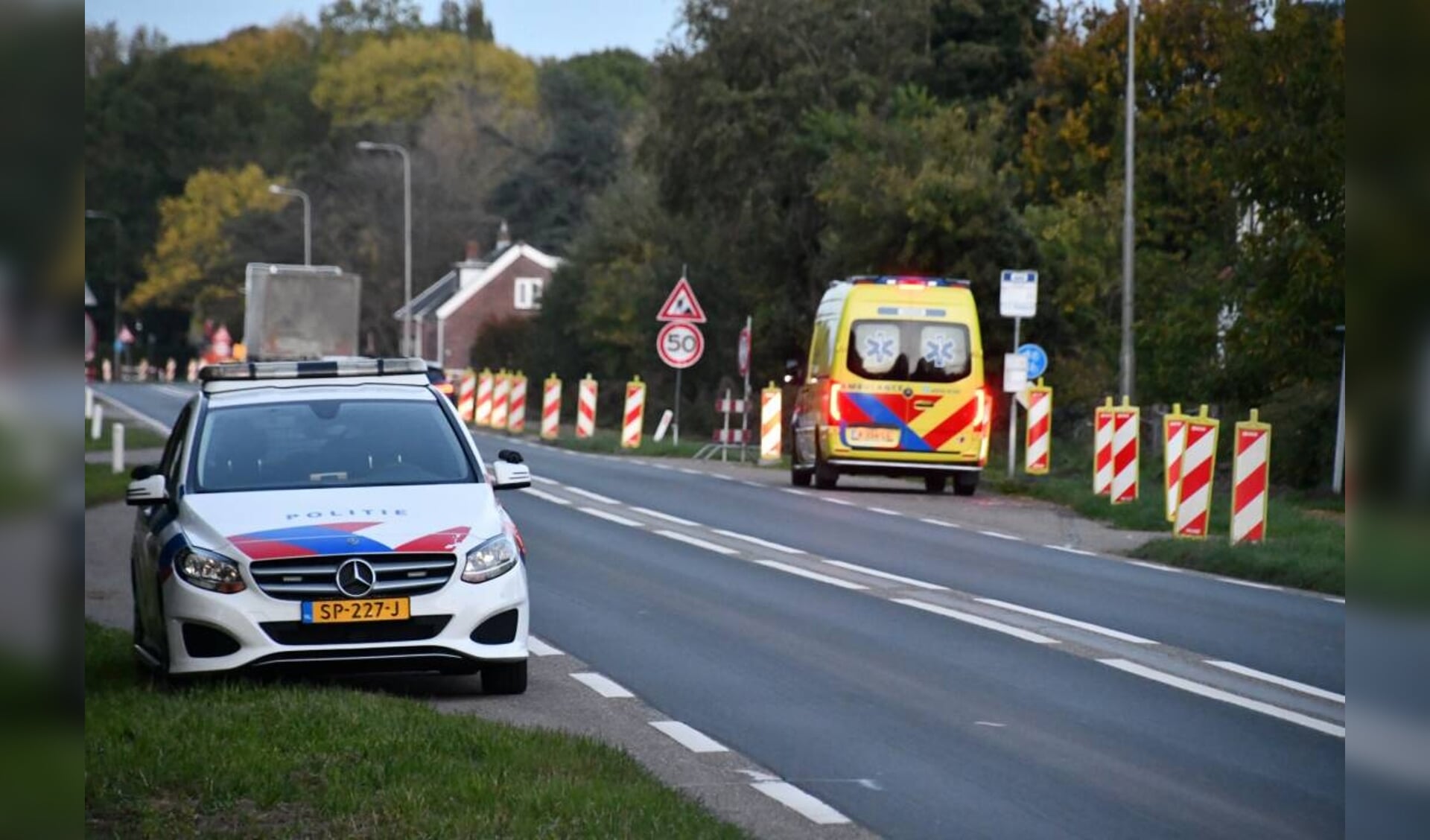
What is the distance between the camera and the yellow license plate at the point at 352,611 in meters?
10.8

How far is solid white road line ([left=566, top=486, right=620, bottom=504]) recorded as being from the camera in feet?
93.9

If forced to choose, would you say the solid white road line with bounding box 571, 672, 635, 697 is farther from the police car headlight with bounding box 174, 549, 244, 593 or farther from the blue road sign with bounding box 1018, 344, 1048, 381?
the blue road sign with bounding box 1018, 344, 1048, 381

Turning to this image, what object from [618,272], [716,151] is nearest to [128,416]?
[716,151]

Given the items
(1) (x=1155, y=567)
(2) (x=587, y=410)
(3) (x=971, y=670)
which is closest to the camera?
(3) (x=971, y=670)

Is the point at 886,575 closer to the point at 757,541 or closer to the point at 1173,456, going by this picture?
the point at 757,541

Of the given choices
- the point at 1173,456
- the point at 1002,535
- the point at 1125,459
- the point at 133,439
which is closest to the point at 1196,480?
the point at 1173,456

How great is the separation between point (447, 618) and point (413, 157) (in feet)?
323

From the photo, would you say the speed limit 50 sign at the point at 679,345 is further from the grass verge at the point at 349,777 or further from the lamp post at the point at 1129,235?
the grass verge at the point at 349,777

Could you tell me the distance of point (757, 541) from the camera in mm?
22516

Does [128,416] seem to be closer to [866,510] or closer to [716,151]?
[716,151]

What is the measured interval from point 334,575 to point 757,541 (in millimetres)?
11917

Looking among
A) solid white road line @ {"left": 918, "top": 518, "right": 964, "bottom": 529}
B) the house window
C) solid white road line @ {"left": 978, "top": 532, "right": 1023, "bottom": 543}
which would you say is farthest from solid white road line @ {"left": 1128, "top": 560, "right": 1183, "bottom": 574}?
the house window

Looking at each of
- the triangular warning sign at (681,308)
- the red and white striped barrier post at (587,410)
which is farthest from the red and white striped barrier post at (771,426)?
the red and white striped barrier post at (587,410)

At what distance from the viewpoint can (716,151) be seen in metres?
59.0
